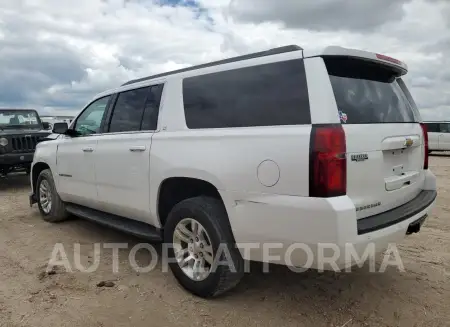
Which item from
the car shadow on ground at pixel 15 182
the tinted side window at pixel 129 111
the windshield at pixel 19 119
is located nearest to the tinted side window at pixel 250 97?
the tinted side window at pixel 129 111

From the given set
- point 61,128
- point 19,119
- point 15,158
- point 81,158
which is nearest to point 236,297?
point 81,158

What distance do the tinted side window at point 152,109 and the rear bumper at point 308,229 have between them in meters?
1.24

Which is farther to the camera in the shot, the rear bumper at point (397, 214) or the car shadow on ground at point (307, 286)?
the car shadow on ground at point (307, 286)

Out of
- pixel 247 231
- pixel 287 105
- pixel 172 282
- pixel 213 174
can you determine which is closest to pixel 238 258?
pixel 247 231

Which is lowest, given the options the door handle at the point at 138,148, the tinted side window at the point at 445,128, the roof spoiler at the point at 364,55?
the tinted side window at the point at 445,128

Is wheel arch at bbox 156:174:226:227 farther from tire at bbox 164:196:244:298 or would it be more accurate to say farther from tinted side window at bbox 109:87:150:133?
tinted side window at bbox 109:87:150:133

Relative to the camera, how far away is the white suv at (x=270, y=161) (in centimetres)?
264

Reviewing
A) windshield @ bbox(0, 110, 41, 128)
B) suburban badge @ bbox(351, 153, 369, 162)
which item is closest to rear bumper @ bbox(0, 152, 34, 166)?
windshield @ bbox(0, 110, 41, 128)

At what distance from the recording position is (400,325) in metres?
2.96

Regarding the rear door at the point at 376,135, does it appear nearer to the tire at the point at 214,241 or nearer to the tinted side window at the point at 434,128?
the tire at the point at 214,241

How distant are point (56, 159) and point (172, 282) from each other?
2749 mm

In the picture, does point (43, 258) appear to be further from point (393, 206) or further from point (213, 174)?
point (393, 206)

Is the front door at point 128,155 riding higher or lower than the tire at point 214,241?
higher

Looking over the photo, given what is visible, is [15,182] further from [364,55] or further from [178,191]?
[364,55]
